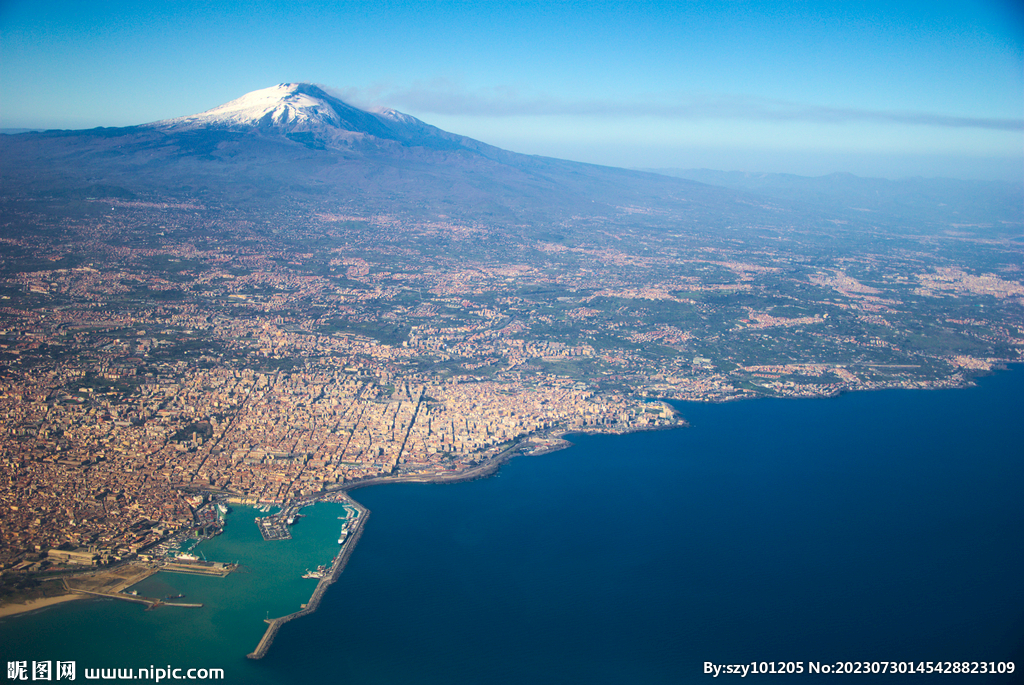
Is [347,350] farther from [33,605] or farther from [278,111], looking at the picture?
[278,111]

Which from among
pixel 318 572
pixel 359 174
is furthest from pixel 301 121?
pixel 318 572

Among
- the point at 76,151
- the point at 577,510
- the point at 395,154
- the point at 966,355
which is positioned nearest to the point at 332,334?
the point at 577,510

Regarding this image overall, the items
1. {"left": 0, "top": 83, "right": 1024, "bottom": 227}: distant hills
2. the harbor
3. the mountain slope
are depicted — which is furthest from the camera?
the mountain slope

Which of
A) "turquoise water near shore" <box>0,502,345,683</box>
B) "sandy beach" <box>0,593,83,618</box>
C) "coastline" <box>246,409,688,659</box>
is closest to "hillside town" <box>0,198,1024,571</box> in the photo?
"coastline" <box>246,409,688,659</box>

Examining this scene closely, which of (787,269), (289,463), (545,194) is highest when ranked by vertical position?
(545,194)

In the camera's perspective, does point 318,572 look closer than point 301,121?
Yes

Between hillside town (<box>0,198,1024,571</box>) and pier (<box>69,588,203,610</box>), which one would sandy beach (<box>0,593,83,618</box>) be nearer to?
pier (<box>69,588,203,610</box>)

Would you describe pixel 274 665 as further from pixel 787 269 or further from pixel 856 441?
pixel 787 269
